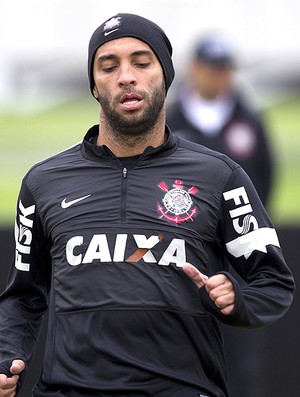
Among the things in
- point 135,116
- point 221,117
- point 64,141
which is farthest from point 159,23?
point 135,116

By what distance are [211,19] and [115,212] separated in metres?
A: 4.70

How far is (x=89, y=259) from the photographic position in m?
4.03

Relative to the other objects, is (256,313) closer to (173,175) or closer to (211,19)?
(173,175)

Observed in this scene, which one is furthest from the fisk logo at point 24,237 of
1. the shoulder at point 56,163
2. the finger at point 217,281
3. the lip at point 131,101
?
the finger at point 217,281

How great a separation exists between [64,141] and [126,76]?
463 cm

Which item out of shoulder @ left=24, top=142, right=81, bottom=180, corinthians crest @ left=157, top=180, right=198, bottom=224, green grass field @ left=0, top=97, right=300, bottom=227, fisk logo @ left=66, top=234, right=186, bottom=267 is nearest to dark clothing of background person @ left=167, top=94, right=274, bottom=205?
green grass field @ left=0, top=97, right=300, bottom=227

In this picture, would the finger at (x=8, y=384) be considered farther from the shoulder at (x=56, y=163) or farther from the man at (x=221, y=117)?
the man at (x=221, y=117)

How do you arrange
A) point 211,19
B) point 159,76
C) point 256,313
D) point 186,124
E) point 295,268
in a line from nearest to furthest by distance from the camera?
point 256,313, point 159,76, point 186,124, point 295,268, point 211,19

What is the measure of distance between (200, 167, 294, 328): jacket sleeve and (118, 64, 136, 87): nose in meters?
0.48

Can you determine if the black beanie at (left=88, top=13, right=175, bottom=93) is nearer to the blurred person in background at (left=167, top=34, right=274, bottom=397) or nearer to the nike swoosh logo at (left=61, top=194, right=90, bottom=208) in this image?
the nike swoosh logo at (left=61, top=194, right=90, bottom=208)

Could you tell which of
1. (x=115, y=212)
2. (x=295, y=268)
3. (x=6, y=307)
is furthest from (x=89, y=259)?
(x=295, y=268)

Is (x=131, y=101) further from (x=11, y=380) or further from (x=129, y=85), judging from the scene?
(x=11, y=380)

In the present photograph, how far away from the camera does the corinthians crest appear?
4.07 m

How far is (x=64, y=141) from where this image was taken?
873 cm
